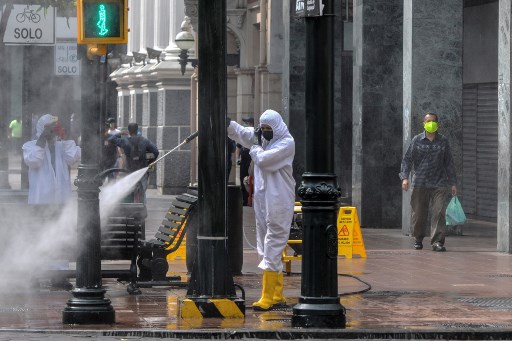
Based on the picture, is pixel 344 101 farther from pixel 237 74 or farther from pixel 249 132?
pixel 249 132

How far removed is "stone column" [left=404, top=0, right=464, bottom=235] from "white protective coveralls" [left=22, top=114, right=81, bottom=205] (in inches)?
303

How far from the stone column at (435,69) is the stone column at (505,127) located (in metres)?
2.78

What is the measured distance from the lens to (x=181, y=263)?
19.3m

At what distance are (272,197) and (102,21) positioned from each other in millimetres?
2239

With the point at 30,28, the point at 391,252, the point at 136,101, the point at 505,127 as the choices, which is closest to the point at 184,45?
the point at 136,101

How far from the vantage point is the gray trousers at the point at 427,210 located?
21.3 m

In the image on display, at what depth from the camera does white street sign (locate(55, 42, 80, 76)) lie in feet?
103

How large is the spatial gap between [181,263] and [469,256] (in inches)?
154

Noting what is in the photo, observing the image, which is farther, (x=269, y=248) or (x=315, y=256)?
(x=269, y=248)

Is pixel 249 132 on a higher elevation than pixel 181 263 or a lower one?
higher

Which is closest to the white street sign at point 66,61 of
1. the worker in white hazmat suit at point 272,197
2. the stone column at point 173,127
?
the stone column at point 173,127

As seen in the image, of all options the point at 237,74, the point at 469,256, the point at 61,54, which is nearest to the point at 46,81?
the point at 237,74

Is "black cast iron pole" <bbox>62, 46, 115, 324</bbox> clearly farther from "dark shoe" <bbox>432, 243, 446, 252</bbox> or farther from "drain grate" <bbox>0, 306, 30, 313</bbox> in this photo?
"dark shoe" <bbox>432, 243, 446, 252</bbox>

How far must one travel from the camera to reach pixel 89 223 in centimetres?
1322
